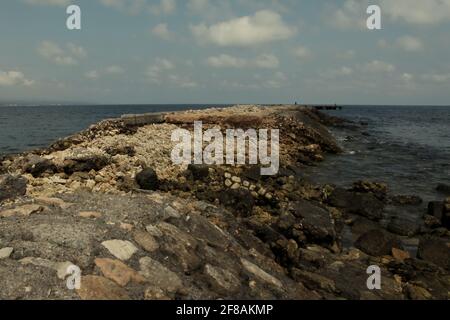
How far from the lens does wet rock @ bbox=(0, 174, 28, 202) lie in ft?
31.8

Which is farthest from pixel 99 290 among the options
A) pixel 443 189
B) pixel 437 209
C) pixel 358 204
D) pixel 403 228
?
pixel 443 189

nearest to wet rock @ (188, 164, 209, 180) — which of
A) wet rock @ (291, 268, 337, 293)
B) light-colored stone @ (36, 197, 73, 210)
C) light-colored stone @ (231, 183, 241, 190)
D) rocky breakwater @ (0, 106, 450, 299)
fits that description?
rocky breakwater @ (0, 106, 450, 299)

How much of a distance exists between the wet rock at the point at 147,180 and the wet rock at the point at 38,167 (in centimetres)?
311

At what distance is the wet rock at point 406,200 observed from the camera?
687 inches

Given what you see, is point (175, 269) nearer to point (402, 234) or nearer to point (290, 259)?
point (290, 259)

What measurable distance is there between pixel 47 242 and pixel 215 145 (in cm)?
1503

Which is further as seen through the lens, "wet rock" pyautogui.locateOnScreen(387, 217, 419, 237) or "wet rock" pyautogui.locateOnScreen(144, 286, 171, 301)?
"wet rock" pyautogui.locateOnScreen(387, 217, 419, 237)

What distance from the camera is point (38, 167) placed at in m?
14.2

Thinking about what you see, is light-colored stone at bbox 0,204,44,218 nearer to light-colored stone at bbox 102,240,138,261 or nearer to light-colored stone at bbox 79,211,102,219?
light-colored stone at bbox 79,211,102,219

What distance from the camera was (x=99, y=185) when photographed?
520 inches

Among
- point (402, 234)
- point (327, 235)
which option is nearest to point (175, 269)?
point (327, 235)

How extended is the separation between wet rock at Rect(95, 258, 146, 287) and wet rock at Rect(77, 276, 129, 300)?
0.38 feet

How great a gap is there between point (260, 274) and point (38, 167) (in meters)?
9.79

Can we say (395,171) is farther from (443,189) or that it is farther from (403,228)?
(403,228)
